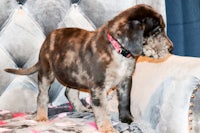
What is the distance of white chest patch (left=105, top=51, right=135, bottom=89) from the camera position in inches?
59.3

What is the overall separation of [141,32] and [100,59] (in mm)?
203

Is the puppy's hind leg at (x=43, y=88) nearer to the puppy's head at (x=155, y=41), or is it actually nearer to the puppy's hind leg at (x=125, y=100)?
the puppy's hind leg at (x=125, y=100)

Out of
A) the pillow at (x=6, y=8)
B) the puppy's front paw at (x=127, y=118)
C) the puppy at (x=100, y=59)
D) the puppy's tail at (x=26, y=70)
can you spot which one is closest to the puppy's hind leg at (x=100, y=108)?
the puppy at (x=100, y=59)

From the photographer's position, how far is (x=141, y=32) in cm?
142

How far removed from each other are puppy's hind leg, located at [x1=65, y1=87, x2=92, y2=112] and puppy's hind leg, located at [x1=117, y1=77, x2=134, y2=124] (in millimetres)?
205

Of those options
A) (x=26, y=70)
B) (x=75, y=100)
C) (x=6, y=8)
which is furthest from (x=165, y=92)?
(x=6, y=8)

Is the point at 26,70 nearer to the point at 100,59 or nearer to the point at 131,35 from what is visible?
the point at 100,59

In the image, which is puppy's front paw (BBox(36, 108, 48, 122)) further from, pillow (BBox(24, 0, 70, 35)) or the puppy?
pillow (BBox(24, 0, 70, 35))

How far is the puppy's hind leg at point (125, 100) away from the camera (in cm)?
160

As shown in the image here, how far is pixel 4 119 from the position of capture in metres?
1.65

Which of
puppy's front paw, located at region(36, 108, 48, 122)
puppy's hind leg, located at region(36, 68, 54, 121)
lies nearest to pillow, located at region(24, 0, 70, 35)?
puppy's hind leg, located at region(36, 68, 54, 121)

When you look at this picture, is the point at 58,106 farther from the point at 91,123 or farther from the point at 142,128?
the point at 142,128

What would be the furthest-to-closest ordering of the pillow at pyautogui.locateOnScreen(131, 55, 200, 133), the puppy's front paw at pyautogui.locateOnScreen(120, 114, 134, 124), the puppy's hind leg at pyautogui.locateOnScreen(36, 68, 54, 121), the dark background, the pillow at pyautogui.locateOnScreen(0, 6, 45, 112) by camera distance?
the dark background → the pillow at pyautogui.locateOnScreen(0, 6, 45, 112) → the puppy's hind leg at pyautogui.locateOnScreen(36, 68, 54, 121) → the puppy's front paw at pyautogui.locateOnScreen(120, 114, 134, 124) → the pillow at pyautogui.locateOnScreen(131, 55, 200, 133)

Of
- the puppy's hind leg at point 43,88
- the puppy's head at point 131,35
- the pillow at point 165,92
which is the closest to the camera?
the pillow at point 165,92
